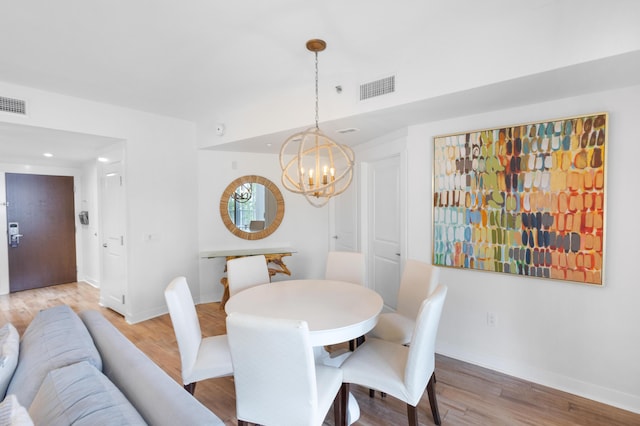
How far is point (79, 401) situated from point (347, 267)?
226 centimetres

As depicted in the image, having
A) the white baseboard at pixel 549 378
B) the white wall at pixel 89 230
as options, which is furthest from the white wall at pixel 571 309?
the white wall at pixel 89 230

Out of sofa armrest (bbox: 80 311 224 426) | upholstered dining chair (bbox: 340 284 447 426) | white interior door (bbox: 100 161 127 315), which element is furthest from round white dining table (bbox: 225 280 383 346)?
white interior door (bbox: 100 161 127 315)

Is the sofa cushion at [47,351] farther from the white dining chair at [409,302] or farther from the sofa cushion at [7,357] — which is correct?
the white dining chair at [409,302]

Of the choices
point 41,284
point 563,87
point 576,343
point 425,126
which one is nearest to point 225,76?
point 425,126

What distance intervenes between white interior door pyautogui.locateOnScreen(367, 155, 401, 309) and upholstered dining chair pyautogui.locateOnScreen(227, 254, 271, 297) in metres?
1.46

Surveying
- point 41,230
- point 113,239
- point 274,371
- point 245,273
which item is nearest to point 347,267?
point 245,273

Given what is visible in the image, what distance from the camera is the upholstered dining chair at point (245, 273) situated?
270 centimetres

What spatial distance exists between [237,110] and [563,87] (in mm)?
3067

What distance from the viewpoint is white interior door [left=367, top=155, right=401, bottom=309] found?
11.4 ft

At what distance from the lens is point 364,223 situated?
3.98 metres

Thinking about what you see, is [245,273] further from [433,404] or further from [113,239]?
[113,239]

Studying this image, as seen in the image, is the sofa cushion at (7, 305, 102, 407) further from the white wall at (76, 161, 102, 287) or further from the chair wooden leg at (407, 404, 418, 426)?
the white wall at (76, 161, 102, 287)

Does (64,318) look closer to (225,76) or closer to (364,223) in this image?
(225,76)

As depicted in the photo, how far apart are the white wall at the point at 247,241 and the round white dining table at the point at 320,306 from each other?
2.14 m
